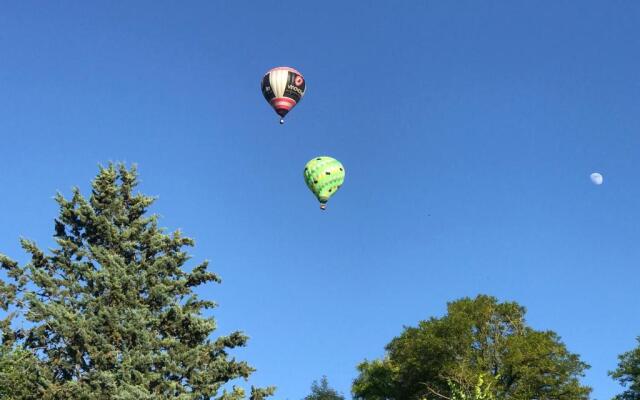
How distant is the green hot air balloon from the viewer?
56.1 metres

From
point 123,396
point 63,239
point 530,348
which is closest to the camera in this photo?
point 123,396

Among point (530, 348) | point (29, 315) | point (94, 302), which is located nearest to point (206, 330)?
point (94, 302)

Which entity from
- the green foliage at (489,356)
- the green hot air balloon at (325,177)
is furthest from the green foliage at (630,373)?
the green hot air balloon at (325,177)

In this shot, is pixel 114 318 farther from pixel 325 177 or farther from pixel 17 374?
pixel 325 177

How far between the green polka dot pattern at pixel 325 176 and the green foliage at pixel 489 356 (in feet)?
41.0

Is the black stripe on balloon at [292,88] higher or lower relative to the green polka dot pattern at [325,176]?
higher

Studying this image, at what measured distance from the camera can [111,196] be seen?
40.1 metres

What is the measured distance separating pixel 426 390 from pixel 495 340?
6536 mm

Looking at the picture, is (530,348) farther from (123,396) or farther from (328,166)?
(123,396)

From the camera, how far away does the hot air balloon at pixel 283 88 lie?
5362 cm

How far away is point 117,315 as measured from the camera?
115 ft

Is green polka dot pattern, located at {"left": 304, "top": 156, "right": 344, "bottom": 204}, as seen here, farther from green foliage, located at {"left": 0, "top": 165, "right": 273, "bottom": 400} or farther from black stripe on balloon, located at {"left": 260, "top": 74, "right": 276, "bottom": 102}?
green foliage, located at {"left": 0, "top": 165, "right": 273, "bottom": 400}

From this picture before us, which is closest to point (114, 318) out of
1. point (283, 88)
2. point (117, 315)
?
point (117, 315)

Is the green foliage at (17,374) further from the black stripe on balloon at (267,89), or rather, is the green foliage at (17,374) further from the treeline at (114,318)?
the black stripe on balloon at (267,89)
